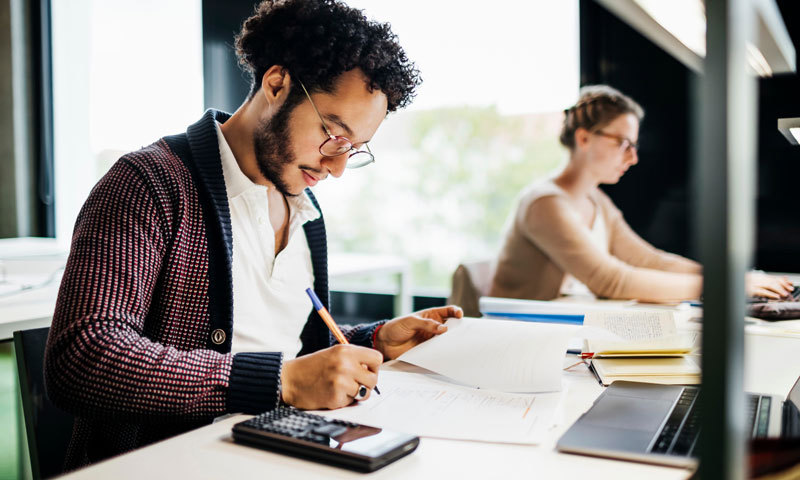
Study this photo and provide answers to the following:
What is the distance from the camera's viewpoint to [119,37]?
10.2ft

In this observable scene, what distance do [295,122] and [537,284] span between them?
1.24 m

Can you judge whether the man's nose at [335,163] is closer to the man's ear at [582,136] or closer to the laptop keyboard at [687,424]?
the laptop keyboard at [687,424]

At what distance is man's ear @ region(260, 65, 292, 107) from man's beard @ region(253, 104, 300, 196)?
2 cm

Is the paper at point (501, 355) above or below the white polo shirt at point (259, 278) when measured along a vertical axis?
below

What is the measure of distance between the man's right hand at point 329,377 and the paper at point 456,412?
21 mm

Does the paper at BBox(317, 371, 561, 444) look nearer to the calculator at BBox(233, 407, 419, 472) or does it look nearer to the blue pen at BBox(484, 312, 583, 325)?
the calculator at BBox(233, 407, 419, 472)

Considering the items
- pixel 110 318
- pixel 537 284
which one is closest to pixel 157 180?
pixel 110 318

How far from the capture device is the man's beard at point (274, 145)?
1.14 m

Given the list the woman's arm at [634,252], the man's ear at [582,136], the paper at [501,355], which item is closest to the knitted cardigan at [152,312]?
the paper at [501,355]

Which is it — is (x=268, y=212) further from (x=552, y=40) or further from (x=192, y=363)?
(x=552, y=40)

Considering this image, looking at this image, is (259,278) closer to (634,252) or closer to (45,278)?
(45,278)

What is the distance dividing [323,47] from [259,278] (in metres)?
0.43

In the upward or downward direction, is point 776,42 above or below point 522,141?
below

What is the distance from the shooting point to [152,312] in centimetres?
98
